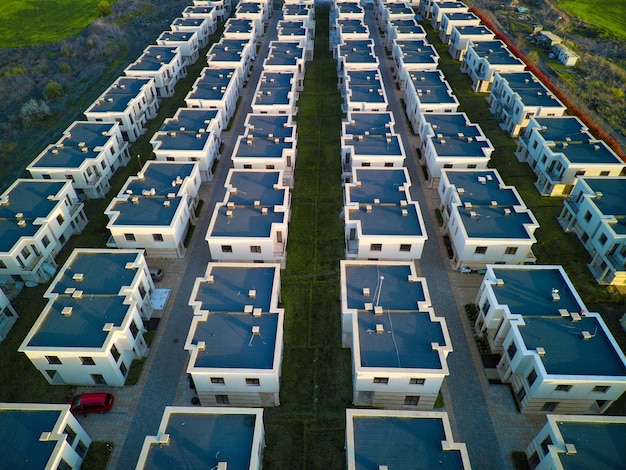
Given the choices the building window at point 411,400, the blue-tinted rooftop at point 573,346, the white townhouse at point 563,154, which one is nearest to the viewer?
the blue-tinted rooftop at point 573,346

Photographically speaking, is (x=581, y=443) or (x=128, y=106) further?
(x=128, y=106)

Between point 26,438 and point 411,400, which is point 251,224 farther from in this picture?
point 26,438

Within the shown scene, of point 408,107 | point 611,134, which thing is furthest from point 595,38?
point 408,107

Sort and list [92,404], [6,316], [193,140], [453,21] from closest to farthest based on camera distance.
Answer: [92,404]
[6,316]
[193,140]
[453,21]

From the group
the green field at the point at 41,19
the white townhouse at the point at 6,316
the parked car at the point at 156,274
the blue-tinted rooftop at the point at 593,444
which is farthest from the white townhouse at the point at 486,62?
the green field at the point at 41,19

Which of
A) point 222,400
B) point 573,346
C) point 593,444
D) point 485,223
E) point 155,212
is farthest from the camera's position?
point 155,212

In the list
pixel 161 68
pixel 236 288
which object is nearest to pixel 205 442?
pixel 236 288

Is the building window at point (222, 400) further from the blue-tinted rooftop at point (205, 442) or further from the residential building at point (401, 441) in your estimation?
the residential building at point (401, 441)
